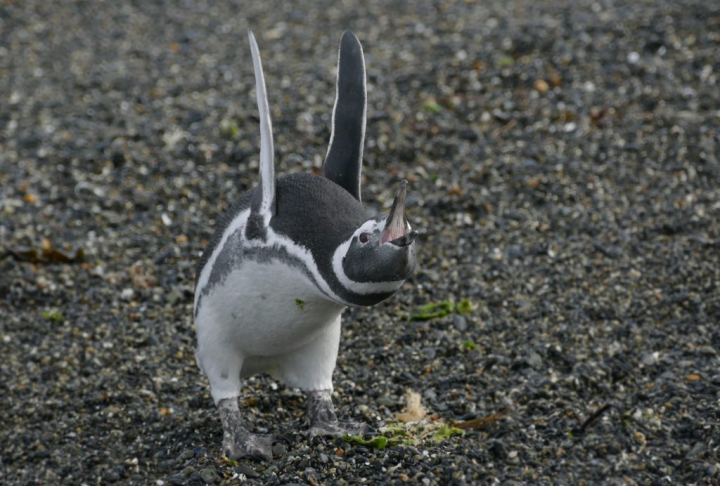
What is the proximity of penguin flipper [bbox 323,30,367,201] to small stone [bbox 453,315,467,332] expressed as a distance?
4.39 ft

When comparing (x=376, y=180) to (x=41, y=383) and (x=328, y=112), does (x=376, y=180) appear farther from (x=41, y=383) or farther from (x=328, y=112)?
(x=41, y=383)

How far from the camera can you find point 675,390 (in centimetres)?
381

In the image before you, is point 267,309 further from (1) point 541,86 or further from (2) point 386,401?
(1) point 541,86

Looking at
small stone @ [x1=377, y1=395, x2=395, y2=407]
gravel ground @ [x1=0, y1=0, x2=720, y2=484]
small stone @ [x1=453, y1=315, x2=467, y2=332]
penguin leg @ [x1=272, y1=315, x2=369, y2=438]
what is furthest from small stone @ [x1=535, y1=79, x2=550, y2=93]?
penguin leg @ [x1=272, y1=315, x2=369, y2=438]

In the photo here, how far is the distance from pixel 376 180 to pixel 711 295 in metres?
2.05

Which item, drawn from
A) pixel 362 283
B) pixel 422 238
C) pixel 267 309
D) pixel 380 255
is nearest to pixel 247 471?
pixel 267 309

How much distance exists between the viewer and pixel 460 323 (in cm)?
434

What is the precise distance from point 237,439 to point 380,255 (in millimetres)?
1117

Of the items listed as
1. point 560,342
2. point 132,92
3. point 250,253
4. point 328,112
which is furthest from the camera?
point 132,92

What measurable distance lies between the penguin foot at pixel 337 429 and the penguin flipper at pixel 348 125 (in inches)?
31.3

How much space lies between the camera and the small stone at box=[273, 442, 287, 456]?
3284 millimetres

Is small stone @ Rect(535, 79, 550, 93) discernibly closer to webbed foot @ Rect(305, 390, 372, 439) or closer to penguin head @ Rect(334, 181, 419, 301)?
webbed foot @ Rect(305, 390, 372, 439)

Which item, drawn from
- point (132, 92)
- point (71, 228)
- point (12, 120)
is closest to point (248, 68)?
point (132, 92)

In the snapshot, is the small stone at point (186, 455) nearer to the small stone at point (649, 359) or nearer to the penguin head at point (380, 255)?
the penguin head at point (380, 255)
